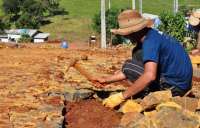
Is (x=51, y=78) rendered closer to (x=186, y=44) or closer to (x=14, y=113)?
(x=14, y=113)

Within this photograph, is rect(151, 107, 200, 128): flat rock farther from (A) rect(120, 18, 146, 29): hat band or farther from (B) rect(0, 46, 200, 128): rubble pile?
(A) rect(120, 18, 146, 29): hat band

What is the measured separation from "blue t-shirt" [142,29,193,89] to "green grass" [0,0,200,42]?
46190 millimetres

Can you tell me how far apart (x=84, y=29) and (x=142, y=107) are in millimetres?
53933

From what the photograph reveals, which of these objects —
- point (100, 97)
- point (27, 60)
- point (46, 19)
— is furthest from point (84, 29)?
point (100, 97)

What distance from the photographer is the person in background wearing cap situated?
211 inches

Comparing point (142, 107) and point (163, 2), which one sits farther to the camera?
point (163, 2)

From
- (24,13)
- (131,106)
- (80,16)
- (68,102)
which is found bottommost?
(80,16)

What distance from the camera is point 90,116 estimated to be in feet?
18.7

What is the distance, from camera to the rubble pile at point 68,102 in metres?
4.95

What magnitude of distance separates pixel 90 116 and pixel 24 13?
5317cm

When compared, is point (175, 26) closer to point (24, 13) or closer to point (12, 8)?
point (24, 13)

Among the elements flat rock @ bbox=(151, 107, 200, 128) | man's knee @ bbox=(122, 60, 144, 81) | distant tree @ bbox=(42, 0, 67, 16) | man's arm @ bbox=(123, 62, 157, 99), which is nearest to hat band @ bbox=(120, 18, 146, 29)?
man's arm @ bbox=(123, 62, 157, 99)

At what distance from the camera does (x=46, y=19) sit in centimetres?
6531

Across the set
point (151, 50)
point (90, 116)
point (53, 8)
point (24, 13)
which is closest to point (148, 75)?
point (151, 50)
